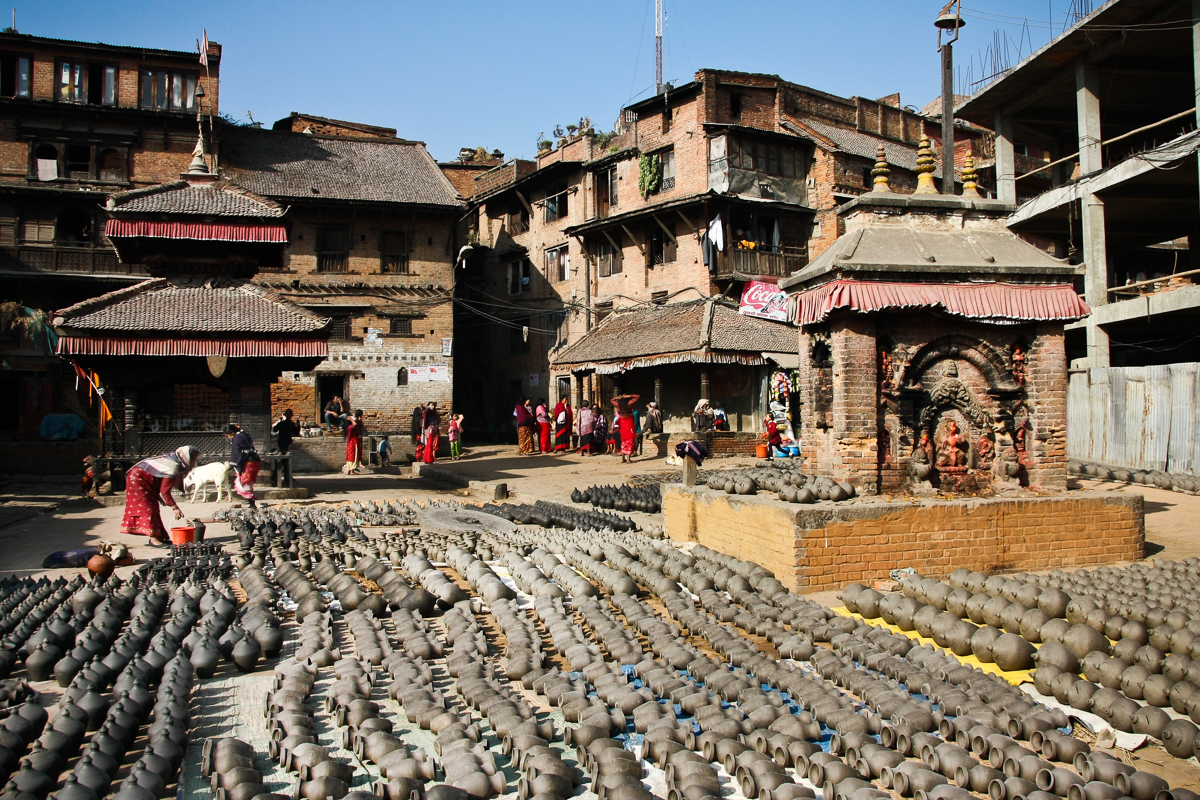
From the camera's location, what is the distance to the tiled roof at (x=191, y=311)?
56.4 ft

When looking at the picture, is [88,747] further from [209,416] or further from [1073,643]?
[209,416]

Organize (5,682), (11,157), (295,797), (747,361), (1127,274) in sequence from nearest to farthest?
(295,797) < (5,682) < (747,361) < (11,157) < (1127,274)

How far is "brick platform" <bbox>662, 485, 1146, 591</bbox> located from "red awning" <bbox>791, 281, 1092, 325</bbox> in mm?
2003

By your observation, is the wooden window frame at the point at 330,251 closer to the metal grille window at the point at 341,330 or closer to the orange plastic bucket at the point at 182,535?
the metal grille window at the point at 341,330

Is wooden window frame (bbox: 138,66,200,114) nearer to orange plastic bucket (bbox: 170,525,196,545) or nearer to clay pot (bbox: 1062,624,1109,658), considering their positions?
orange plastic bucket (bbox: 170,525,196,545)

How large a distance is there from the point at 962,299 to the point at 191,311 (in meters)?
15.4

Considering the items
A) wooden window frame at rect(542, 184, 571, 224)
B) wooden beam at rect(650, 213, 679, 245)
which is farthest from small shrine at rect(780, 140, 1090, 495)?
wooden window frame at rect(542, 184, 571, 224)

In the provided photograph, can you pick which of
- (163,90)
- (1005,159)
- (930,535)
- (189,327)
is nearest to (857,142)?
(1005,159)

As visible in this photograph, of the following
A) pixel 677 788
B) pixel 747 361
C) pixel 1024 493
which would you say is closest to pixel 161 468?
pixel 677 788

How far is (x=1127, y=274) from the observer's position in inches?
1291

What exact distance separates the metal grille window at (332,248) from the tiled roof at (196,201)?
12.3 meters

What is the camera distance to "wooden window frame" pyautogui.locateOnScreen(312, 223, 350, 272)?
3244 cm

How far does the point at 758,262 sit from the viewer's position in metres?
30.2

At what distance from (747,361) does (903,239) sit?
15.5 meters
